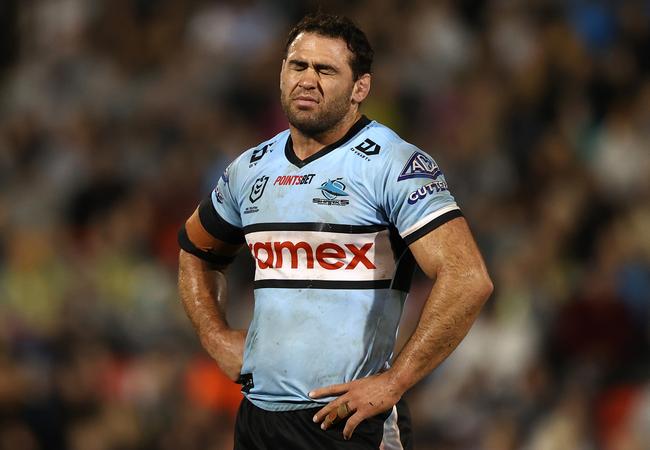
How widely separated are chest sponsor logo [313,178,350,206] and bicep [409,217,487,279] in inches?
12.1

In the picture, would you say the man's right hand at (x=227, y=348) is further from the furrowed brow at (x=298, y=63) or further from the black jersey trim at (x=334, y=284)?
the furrowed brow at (x=298, y=63)

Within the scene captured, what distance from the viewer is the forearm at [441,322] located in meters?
3.94

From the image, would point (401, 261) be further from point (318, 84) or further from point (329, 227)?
point (318, 84)

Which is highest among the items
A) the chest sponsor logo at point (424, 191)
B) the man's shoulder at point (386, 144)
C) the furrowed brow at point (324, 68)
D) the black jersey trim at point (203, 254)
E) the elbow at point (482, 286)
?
the furrowed brow at point (324, 68)

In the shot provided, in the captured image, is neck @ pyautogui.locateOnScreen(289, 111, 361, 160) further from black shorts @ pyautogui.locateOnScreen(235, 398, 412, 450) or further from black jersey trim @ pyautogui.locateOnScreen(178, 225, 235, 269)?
black shorts @ pyautogui.locateOnScreen(235, 398, 412, 450)

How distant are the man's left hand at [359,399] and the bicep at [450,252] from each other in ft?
1.30

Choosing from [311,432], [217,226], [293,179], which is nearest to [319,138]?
[293,179]

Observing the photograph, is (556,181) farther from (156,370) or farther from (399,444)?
(399,444)

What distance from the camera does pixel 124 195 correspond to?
1086 centimetres

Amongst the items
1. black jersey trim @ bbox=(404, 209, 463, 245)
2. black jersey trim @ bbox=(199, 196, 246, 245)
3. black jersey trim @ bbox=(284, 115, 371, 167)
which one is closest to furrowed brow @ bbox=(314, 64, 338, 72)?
black jersey trim @ bbox=(284, 115, 371, 167)

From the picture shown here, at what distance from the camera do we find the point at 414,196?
4023 mm

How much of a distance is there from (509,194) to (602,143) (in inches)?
32.8

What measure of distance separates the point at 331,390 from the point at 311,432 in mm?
190

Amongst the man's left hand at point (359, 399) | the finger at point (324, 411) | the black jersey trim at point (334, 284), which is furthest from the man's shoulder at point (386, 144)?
the finger at point (324, 411)
